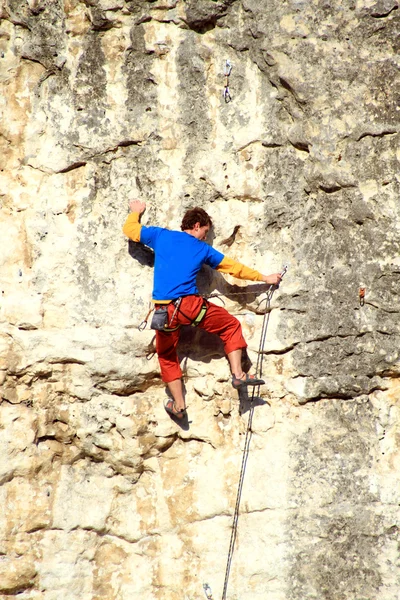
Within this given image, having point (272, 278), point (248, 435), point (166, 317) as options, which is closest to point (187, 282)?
point (166, 317)

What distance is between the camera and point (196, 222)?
15.9ft

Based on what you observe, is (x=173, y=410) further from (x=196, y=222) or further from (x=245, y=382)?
(x=196, y=222)

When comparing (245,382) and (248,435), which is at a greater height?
(245,382)

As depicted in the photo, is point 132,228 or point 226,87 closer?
point 132,228

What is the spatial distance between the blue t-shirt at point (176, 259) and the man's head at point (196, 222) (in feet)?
0.16

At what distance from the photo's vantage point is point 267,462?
5.06 m

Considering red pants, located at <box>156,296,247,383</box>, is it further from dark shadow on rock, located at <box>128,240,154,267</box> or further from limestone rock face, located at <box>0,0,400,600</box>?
dark shadow on rock, located at <box>128,240,154,267</box>

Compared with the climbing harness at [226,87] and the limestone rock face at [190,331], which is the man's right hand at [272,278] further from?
the climbing harness at [226,87]

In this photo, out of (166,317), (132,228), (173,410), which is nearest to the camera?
(166,317)

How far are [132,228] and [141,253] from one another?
31 centimetres

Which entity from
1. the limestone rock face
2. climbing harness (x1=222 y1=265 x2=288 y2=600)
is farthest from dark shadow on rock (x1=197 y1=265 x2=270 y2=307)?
climbing harness (x1=222 y1=265 x2=288 y2=600)

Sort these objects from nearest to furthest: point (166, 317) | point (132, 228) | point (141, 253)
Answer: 1. point (166, 317)
2. point (132, 228)
3. point (141, 253)

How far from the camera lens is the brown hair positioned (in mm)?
4832

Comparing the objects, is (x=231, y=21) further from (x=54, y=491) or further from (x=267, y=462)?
(x=54, y=491)
